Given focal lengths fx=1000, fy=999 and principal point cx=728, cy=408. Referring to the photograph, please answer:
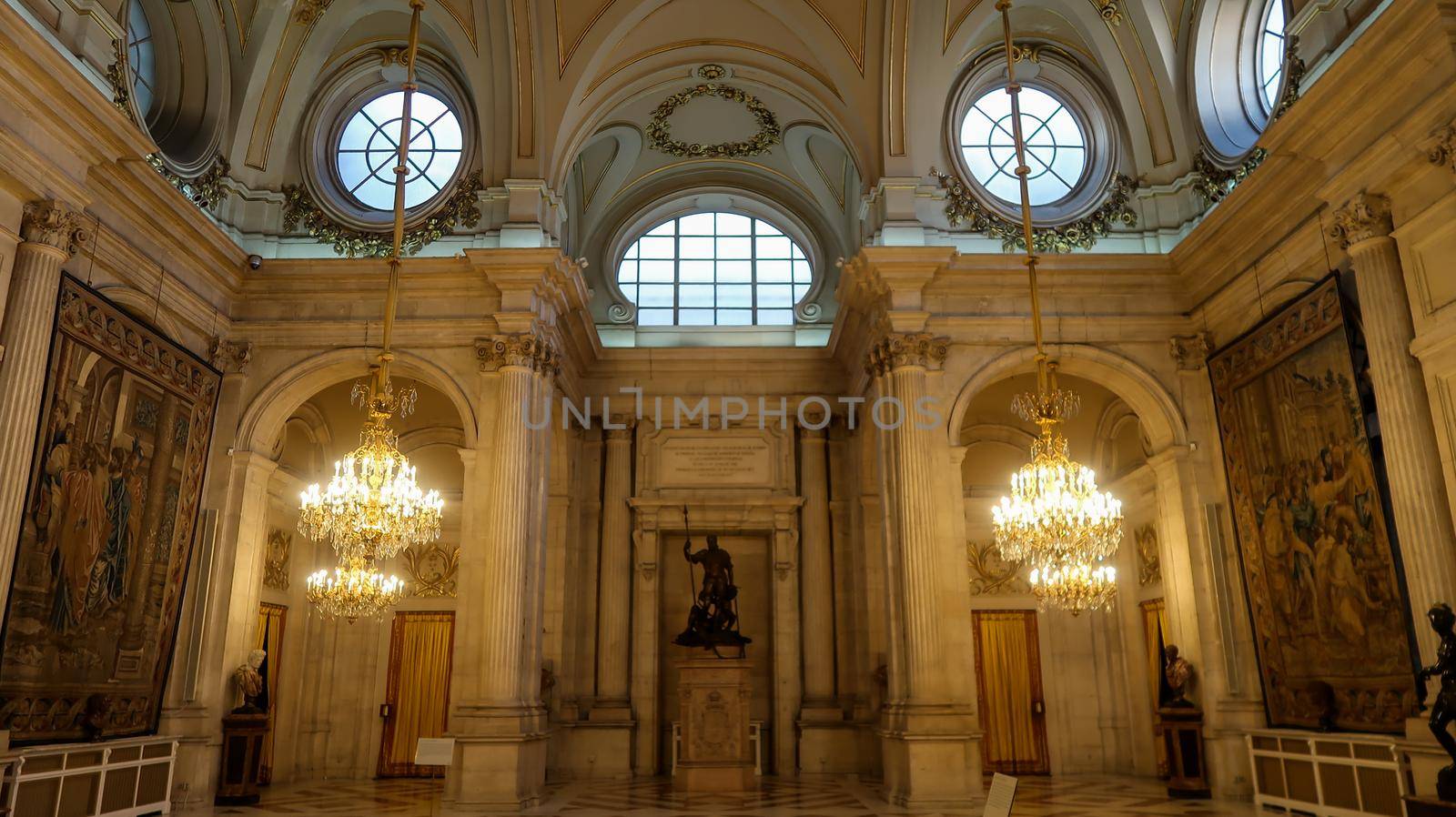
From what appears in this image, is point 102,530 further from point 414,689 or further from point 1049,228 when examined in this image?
point 1049,228

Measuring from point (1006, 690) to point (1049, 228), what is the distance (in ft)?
21.1

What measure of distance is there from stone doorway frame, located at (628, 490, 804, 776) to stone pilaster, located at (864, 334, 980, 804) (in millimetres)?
2586

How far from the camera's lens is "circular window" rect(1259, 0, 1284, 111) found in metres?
10.4

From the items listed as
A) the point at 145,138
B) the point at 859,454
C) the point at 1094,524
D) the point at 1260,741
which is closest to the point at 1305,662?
the point at 1260,741

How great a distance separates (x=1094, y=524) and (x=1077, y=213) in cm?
555

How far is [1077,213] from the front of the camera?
40.2 feet

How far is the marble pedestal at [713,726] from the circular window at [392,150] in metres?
6.82

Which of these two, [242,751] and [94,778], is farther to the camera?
[242,751]

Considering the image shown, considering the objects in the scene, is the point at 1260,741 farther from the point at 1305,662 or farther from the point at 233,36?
the point at 233,36

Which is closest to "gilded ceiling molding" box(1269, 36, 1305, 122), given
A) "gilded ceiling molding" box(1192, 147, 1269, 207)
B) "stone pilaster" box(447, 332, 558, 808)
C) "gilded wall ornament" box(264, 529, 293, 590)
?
"gilded ceiling molding" box(1192, 147, 1269, 207)

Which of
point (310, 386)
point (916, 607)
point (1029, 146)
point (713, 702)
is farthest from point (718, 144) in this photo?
point (713, 702)

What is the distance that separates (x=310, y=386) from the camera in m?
11.6

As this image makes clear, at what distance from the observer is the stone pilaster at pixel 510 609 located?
9875 millimetres

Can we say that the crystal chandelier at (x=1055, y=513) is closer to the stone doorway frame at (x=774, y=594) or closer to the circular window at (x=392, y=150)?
the stone doorway frame at (x=774, y=594)
